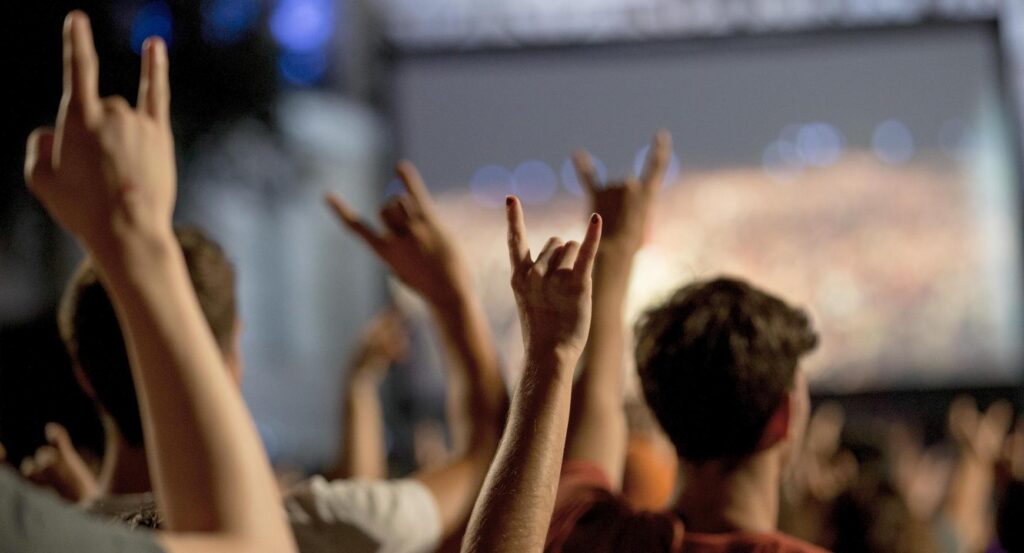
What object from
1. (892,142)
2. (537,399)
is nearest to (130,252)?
(537,399)

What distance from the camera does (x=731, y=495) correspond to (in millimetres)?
1467

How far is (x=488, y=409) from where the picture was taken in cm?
167

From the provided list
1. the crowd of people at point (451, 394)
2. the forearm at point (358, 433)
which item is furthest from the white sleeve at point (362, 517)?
the forearm at point (358, 433)

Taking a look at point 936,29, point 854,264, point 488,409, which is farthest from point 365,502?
point 936,29

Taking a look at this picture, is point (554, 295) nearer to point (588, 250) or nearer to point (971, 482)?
point (588, 250)

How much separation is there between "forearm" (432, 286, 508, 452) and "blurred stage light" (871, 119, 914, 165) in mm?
5473

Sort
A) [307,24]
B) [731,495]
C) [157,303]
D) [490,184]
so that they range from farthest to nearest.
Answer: [307,24], [490,184], [731,495], [157,303]

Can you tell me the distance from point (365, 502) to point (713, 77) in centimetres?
584

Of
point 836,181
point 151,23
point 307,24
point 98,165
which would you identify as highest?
point 307,24

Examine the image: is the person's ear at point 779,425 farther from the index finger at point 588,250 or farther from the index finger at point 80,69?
the index finger at point 80,69

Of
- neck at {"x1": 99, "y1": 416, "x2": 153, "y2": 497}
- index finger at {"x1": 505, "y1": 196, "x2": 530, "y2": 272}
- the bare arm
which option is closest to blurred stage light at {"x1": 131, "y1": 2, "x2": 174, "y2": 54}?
the bare arm

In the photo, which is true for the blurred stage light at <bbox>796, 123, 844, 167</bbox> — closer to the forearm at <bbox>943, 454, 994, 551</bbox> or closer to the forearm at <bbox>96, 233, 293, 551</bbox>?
the forearm at <bbox>943, 454, 994, 551</bbox>

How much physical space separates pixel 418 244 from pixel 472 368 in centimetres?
19

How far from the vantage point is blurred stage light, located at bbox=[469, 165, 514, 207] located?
704cm
